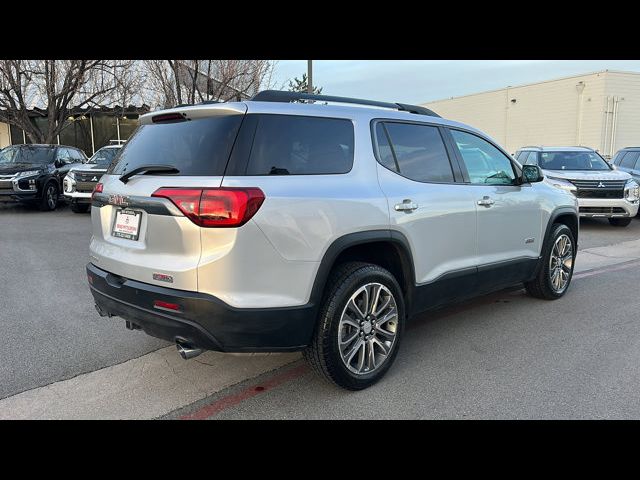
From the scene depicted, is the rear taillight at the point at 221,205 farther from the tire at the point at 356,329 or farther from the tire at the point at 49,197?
the tire at the point at 49,197

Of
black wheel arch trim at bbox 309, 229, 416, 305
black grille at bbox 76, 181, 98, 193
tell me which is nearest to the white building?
black grille at bbox 76, 181, 98, 193

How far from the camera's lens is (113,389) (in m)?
3.38

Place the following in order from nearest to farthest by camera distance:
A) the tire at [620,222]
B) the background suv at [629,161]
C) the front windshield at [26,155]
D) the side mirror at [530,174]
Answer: the side mirror at [530,174], the tire at [620,222], the background suv at [629,161], the front windshield at [26,155]

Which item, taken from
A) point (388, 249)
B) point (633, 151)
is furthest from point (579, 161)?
point (388, 249)

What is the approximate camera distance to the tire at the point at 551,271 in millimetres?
5340

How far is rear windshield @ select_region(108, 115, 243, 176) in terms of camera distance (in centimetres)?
287

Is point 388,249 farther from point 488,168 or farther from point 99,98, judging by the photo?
point 99,98

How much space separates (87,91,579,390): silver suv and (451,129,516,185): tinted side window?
9.9 inches

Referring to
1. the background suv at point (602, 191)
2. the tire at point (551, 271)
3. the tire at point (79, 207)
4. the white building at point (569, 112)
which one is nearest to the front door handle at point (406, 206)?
the tire at point (551, 271)

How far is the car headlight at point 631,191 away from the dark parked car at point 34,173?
13.9 meters

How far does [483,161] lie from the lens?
459 centimetres

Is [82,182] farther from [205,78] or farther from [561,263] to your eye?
[561,263]

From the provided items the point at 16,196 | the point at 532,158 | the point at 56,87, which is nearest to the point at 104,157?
the point at 16,196

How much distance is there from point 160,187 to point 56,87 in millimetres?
19162
